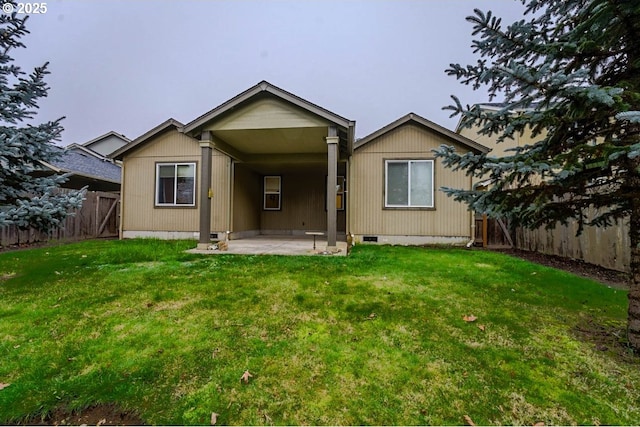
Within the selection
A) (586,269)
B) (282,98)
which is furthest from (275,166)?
(586,269)

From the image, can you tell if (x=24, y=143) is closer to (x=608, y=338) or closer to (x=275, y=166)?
(x=275, y=166)

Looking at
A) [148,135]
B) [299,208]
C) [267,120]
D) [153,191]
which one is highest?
[148,135]

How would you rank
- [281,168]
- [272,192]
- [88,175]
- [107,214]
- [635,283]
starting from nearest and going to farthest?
[635,283], [281,168], [107,214], [272,192], [88,175]

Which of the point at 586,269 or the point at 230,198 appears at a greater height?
the point at 230,198

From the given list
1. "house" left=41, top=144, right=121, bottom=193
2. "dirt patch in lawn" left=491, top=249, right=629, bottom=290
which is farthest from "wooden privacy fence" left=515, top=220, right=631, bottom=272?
"house" left=41, top=144, right=121, bottom=193

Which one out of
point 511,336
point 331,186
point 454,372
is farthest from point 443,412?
point 331,186

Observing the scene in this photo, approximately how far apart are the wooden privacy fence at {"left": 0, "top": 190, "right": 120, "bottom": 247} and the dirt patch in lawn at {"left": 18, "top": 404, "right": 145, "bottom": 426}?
995 centimetres

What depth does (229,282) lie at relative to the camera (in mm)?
4449

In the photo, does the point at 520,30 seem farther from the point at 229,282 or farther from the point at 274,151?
the point at 274,151

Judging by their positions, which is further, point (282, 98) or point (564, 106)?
point (282, 98)

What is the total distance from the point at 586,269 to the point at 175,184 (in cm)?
1171

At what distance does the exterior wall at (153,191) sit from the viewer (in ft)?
31.9

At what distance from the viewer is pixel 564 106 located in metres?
2.55

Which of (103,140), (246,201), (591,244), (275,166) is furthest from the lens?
(103,140)
